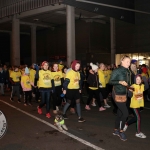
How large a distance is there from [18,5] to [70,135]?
907 inches

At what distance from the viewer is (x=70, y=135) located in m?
5.96

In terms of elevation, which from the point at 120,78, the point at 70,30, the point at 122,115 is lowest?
the point at 122,115

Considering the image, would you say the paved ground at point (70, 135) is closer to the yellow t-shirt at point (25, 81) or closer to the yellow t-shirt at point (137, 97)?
the yellow t-shirt at point (137, 97)

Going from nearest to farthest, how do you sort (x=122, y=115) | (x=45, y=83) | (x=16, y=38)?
(x=122, y=115), (x=45, y=83), (x=16, y=38)

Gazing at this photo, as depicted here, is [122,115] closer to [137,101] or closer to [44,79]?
[137,101]

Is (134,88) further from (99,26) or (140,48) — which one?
(99,26)

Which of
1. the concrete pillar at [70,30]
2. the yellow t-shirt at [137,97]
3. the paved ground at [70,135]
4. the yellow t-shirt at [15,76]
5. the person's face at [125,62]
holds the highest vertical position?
the concrete pillar at [70,30]

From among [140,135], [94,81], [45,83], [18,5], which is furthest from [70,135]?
[18,5]

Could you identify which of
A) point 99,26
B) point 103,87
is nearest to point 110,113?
point 103,87

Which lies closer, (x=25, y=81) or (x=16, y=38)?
(x=25, y=81)

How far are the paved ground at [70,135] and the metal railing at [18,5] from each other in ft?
51.6

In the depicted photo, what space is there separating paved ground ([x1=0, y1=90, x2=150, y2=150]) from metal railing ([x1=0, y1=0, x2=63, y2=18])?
15.7m

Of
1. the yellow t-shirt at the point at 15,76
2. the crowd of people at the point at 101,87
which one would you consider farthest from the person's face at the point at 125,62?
the yellow t-shirt at the point at 15,76

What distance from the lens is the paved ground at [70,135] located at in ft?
16.9
